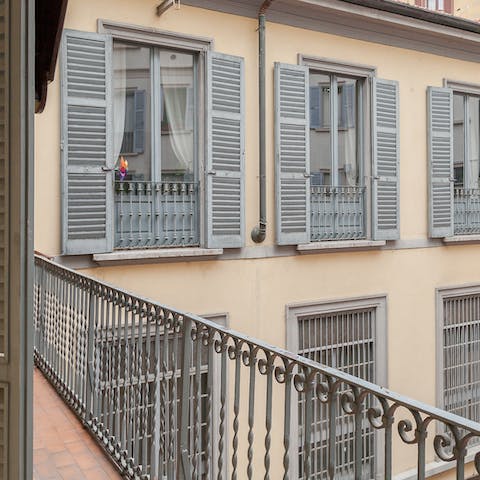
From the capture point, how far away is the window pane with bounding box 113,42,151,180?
7.38m

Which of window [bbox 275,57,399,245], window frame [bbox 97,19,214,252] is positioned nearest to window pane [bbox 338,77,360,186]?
window [bbox 275,57,399,245]

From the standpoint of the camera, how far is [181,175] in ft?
25.6

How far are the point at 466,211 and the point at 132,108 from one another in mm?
6299

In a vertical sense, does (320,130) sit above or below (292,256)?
above

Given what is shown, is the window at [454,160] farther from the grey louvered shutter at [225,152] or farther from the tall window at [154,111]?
the tall window at [154,111]

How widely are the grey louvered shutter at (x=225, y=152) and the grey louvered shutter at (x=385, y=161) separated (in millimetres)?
2375

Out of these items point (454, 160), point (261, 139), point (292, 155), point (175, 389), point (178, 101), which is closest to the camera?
point (175, 389)

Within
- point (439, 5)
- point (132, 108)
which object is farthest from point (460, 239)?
point (439, 5)

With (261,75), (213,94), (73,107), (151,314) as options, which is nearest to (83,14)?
(73,107)

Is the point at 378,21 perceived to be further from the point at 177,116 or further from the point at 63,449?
the point at 63,449

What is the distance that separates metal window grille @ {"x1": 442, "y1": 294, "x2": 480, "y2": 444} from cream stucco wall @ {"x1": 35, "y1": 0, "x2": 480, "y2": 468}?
427 millimetres

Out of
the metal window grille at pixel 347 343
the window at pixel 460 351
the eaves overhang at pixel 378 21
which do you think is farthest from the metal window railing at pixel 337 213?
the eaves overhang at pixel 378 21

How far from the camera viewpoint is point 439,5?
14422mm

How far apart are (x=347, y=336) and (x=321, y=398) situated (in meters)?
7.01
